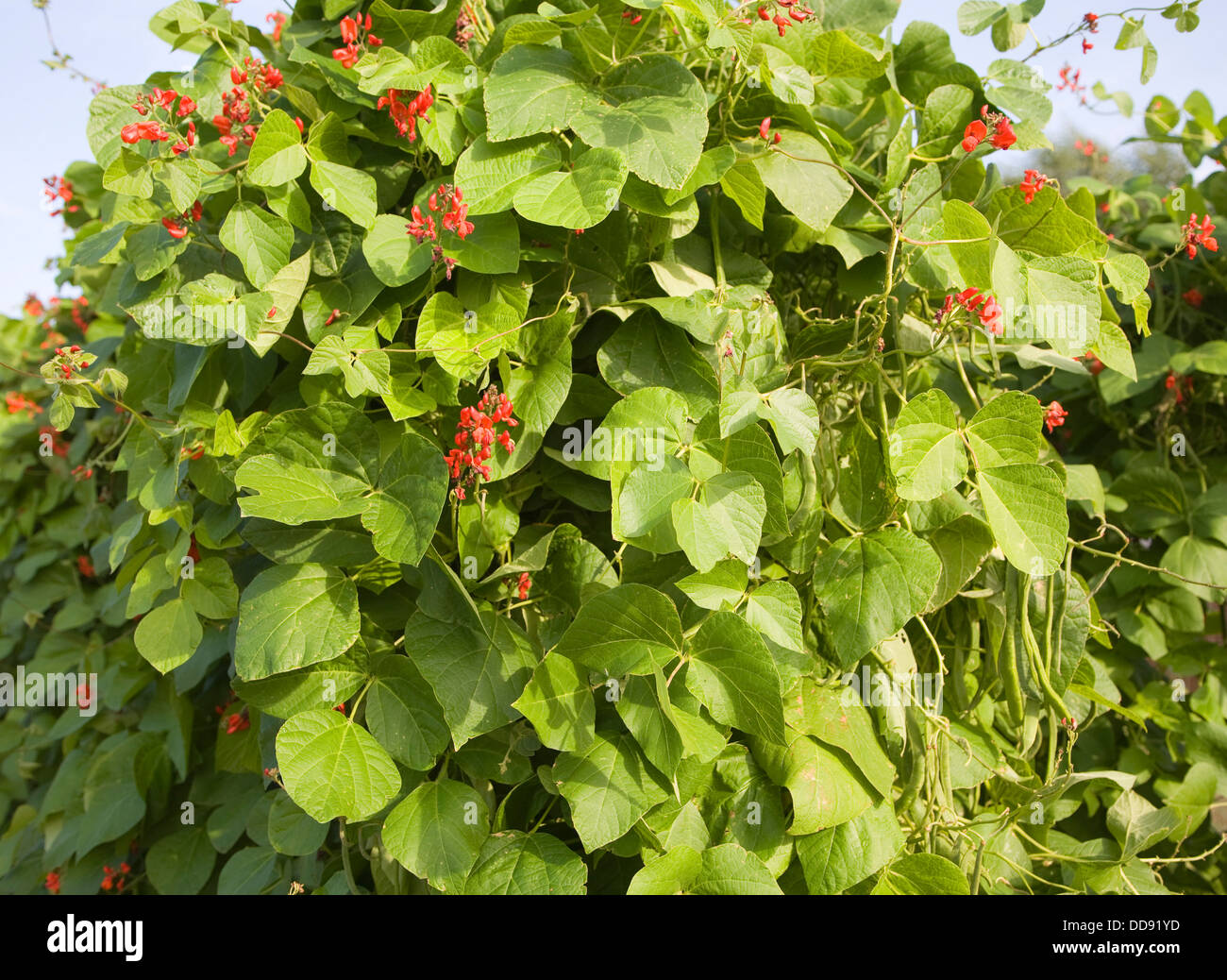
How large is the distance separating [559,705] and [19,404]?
2323 millimetres

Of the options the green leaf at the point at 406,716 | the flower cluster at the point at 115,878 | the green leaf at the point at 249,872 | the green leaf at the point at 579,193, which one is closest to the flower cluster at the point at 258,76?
the green leaf at the point at 579,193

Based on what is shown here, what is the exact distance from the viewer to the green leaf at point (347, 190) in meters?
0.97

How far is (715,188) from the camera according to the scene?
3.47 ft

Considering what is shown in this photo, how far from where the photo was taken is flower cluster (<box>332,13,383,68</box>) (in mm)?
970

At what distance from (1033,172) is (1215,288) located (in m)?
1.18

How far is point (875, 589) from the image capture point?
36.0 inches

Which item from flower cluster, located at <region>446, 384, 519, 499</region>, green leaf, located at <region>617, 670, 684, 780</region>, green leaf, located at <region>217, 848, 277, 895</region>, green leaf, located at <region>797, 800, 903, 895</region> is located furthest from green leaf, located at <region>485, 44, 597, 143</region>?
green leaf, located at <region>217, 848, 277, 895</region>

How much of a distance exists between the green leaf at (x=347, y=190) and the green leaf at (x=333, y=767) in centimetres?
56

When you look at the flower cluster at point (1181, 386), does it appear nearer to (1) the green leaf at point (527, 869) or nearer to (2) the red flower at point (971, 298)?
(2) the red flower at point (971, 298)

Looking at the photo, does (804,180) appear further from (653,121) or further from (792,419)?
(792,419)

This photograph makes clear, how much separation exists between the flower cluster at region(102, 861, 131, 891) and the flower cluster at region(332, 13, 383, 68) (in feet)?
4.98

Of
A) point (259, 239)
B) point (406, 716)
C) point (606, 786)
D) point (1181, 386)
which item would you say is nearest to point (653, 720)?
point (606, 786)

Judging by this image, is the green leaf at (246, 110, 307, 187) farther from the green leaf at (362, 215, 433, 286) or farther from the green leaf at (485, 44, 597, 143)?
the green leaf at (485, 44, 597, 143)

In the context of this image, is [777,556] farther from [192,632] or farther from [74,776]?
[74,776]
